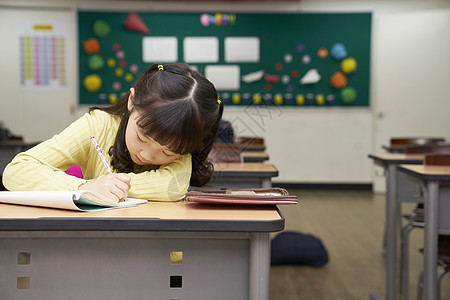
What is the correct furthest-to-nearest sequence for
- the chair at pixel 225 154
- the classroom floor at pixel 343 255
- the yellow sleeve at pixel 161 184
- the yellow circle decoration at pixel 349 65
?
the yellow circle decoration at pixel 349 65 < the classroom floor at pixel 343 255 < the chair at pixel 225 154 < the yellow sleeve at pixel 161 184

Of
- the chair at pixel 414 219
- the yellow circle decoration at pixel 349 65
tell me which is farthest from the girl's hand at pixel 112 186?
the yellow circle decoration at pixel 349 65

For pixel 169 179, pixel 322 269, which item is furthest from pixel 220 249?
pixel 322 269

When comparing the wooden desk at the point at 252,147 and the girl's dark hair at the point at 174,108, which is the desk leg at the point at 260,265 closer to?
the girl's dark hair at the point at 174,108

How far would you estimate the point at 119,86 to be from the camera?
6539mm

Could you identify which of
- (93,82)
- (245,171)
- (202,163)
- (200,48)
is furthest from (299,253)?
(93,82)

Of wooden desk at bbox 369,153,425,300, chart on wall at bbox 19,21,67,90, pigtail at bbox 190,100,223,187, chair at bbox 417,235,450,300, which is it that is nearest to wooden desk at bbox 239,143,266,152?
wooden desk at bbox 369,153,425,300

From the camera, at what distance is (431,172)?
1.90 metres

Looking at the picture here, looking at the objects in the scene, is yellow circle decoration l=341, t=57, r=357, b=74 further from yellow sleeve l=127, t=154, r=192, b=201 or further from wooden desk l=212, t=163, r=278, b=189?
yellow sleeve l=127, t=154, r=192, b=201

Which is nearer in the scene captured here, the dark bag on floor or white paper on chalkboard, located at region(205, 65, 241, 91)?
the dark bag on floor

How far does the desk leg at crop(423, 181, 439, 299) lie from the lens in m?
1.86

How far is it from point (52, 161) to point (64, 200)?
0.31m

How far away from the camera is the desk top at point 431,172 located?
182 centimetres

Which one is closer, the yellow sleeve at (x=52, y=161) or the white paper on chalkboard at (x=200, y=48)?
the yellow sleeve at (x=52, y=161)

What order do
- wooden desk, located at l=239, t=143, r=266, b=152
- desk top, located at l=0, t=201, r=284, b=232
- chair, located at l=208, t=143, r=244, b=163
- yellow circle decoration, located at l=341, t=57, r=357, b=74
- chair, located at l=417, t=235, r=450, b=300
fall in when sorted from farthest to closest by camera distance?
yellow circle decoration, located at l=341, t=57, r=357, b=74
wooden desk, located at l=239, t=143, r=266, b=152
chair, located at l=208, t=143, r=244, b=163
chair, located at l=417, t=235, r=450, b=300
desk top, located at l=0, t=201, r=284, b=232
